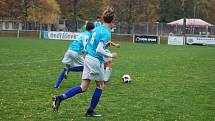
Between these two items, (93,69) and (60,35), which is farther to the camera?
(60,35)

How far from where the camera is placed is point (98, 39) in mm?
7828

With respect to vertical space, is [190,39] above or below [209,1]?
below

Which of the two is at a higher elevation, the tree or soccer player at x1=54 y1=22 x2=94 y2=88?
the tree

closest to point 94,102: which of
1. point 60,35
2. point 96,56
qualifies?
point 96,56

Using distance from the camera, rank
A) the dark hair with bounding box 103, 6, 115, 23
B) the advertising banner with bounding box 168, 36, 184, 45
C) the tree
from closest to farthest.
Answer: the dark hair with bounding box 103, 6, 115, 23
the advertising banner with bounding box 168, 36, 184, 45
the tree

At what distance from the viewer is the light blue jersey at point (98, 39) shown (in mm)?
7777

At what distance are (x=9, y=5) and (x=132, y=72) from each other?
165 feet

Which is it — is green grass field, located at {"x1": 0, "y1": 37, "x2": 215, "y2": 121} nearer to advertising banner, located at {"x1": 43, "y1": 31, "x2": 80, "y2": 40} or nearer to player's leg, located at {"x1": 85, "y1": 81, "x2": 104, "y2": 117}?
player's leg, located at {"x1": 85, "y1": 81, "x2": 104, "y2": 117}

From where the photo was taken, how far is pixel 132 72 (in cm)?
1628

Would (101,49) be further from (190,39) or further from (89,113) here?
(190,39)

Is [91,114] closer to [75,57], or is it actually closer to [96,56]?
[96,56]

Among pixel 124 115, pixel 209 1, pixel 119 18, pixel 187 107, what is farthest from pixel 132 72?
pixel 209 1

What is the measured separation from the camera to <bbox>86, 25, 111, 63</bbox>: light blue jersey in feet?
25.5

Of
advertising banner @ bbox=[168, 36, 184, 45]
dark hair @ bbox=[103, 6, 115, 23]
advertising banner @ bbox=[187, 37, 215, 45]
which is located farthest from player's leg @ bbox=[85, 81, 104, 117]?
advertising banner @ bbox=[168, 36, 184, 45]
